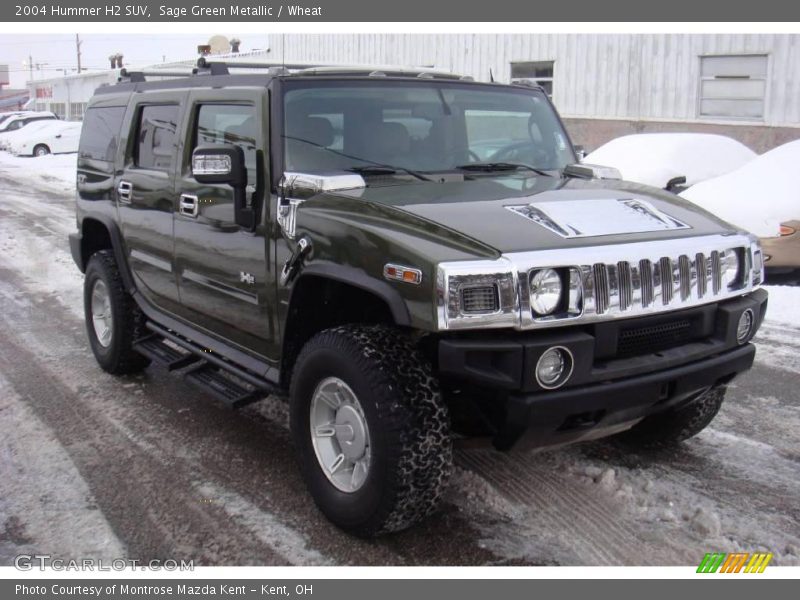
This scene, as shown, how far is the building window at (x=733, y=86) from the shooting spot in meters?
16.9

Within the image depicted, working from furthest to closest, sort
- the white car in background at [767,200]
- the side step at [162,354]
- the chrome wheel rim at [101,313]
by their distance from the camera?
the white car in background at [767,200] < the chrome wheel rim at [101,313] < the side step at [162,354]

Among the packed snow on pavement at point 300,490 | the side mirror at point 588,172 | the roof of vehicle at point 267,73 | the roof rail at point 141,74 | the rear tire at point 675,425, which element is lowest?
the packed snow on pavement at point 300,490

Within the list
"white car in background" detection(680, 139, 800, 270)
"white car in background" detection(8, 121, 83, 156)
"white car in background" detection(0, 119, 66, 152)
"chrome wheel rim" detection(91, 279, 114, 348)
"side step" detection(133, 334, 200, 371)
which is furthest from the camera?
"white car in background" detection(0, 119, 66, 152)

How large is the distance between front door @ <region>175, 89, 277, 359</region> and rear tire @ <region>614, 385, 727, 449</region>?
2.06 metres

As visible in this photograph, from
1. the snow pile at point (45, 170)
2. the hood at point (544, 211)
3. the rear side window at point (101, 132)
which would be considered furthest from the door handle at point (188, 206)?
the snow pile at point (45, 170)

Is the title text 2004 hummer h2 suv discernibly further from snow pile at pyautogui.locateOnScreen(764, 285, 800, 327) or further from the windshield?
snow pile at pyautogui.locateOnScreen(764, 285, 800, 327)

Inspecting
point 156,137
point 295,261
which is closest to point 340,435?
point 295,261

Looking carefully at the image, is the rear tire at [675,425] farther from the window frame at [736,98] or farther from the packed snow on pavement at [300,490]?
the window frame at [736,98]

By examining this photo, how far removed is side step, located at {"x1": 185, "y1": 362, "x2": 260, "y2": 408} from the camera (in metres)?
4.38

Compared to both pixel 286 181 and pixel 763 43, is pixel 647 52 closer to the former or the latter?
pixel 763 43

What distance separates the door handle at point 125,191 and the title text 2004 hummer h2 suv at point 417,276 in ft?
0.87

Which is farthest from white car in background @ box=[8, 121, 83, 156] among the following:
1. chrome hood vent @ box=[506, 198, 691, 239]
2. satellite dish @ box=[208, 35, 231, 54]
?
chrome hood vent @ box=[506, 198, 691, 239]

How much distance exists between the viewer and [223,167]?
3.99m

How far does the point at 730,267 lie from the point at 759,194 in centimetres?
579
